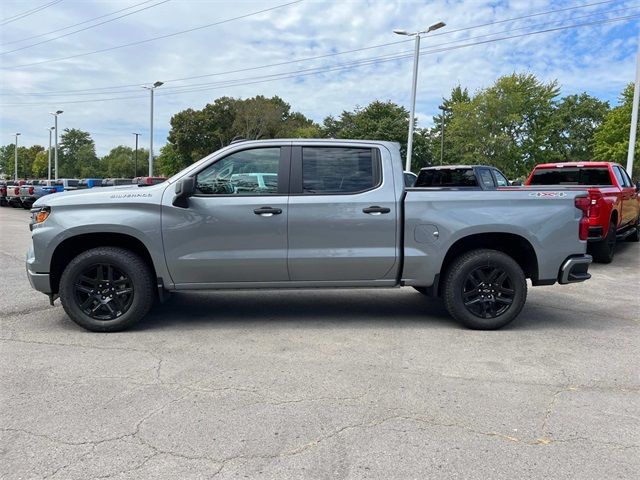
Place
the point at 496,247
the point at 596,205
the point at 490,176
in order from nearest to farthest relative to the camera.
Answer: the point at 496,247 < the point at 596,205 < the point at 490,176

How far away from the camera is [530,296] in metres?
7.31

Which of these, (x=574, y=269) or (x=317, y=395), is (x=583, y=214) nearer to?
(x=574, y=269)

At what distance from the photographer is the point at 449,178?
459 inches

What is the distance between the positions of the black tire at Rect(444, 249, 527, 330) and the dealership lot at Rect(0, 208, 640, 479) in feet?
0.64

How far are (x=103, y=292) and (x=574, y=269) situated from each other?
4.81 metres

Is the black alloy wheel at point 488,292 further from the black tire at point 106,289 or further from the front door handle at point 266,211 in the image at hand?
the black tire at point 106,289

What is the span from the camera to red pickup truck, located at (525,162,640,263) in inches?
357

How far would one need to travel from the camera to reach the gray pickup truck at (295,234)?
17.0ft

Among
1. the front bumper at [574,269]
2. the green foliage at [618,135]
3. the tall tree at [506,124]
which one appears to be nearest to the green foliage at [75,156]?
the tall tree at [506,124]

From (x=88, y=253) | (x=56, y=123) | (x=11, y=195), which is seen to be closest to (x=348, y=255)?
(x=88, y=253)

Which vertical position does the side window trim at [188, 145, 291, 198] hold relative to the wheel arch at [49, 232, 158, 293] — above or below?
above

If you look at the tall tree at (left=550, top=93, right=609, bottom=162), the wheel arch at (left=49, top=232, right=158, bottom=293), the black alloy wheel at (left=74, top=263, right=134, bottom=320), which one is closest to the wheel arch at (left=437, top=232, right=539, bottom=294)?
the wheel arch at (left=49, top=232, right=158, bottom=293)

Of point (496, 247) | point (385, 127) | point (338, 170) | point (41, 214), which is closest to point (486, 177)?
point (496, 247)

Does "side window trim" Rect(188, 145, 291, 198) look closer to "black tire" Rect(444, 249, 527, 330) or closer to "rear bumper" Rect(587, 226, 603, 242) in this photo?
"black tire" Rect(444, 249, 527, 330)
